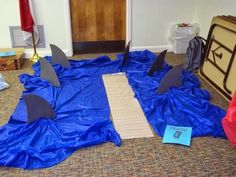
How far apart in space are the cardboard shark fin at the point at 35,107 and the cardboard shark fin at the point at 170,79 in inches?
39.9

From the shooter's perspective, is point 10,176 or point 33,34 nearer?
point 10,176

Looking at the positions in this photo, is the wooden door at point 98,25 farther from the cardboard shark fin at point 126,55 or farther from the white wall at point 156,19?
the cardboard shark fin at point 126,55

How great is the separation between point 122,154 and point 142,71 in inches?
53.3

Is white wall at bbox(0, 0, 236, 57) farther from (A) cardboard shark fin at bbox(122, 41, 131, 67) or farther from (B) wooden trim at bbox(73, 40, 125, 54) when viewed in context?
(A) cardboard shark fin at bbox(122, 41, 131, 67)

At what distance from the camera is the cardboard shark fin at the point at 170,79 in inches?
96.0

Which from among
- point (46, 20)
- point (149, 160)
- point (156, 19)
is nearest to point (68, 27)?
point (46, 20)

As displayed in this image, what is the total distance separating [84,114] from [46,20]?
1678 mm

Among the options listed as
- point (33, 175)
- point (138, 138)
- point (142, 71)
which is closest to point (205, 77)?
point (142, 71)

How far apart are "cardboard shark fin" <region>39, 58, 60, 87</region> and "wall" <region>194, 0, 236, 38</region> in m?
1.93

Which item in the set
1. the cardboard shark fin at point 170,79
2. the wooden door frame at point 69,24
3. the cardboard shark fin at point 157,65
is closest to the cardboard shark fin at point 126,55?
the cardboard shark fin at point 157,65

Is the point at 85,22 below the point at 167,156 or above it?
above

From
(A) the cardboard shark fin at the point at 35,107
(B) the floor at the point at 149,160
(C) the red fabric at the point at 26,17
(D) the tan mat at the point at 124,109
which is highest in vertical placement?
(C) the red fabric at the point at 26,17

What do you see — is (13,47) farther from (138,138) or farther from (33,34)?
(138,138)

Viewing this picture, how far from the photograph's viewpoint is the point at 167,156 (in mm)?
1763
